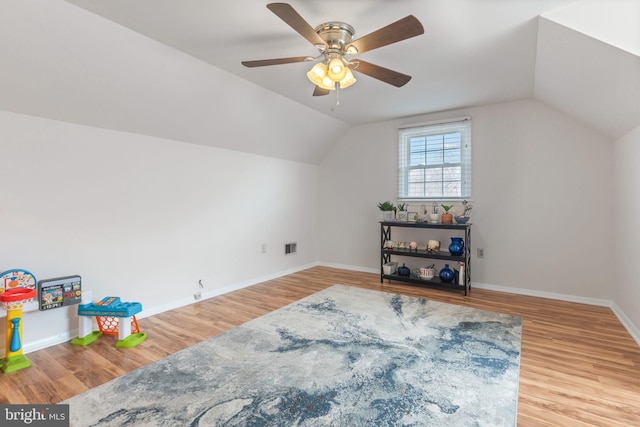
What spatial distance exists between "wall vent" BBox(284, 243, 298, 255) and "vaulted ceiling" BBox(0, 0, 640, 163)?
7.27 ft

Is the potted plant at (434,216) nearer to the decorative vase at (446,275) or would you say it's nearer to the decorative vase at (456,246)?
the decorative vase at (456,246)

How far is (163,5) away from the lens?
201 cm

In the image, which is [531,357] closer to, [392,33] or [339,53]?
[392,33]

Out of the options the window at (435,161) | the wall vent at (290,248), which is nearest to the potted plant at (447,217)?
the window at (435,161)

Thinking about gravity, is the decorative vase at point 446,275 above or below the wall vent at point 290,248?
below

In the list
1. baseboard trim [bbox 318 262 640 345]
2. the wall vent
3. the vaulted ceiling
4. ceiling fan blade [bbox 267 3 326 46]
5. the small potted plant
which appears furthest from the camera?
the wall vent

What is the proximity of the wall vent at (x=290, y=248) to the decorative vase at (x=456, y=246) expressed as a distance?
8.42 ft

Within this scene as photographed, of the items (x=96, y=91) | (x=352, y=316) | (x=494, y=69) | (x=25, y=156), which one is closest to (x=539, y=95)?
(x=494, y=69)

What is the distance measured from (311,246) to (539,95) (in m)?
4.07

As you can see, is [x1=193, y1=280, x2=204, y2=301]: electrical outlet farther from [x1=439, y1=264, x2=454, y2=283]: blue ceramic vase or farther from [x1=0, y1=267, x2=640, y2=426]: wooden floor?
[x1=439, y1=264, x2=454, y2=283]: blue ceramic vase

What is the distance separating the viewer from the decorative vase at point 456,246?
13.3ft

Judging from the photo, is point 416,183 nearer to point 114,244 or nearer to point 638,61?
point 638,61

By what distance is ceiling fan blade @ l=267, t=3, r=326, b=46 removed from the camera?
1550 mm

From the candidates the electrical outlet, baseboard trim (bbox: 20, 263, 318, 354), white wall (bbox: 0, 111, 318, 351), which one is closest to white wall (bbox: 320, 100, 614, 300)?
baseboard trim (bbox: 20, 263, 318, 354)
